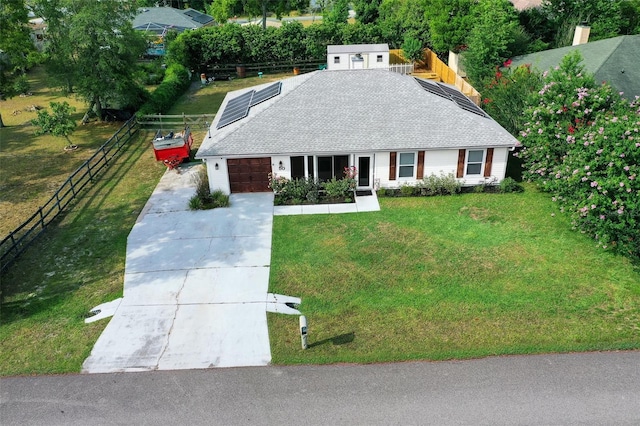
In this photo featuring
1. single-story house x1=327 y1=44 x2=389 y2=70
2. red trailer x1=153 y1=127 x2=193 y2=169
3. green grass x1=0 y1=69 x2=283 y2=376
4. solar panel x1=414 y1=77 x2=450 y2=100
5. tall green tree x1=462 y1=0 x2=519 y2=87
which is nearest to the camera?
green grass x1=0 y1=69 x2=283 y2=376

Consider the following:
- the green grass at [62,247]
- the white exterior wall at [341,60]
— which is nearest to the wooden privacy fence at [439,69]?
the white exterior wall at [341,60]

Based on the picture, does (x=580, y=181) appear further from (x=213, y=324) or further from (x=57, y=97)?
(x=57, y=97)

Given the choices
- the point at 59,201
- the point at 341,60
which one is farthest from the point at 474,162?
the point at 341,60

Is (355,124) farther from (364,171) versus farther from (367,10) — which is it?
(367,10)

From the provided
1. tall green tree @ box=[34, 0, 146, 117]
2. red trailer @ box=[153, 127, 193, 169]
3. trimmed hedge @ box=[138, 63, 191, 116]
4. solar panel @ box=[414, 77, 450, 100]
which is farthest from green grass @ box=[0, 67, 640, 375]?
trimmed hedge @ box=[138, 63, 191, 116]

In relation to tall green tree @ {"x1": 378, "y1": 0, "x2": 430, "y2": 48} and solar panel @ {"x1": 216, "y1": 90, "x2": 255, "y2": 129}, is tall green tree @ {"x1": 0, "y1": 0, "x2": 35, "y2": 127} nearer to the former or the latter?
solar panel @ {"x1": 216, "y1": 90, "x2": 255, "y2": 129}

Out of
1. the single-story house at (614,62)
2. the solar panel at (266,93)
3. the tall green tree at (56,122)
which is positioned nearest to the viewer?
the single-story house at (614,62)

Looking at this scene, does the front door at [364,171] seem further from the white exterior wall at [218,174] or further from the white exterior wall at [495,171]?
the white exterior wall at [218,174]
